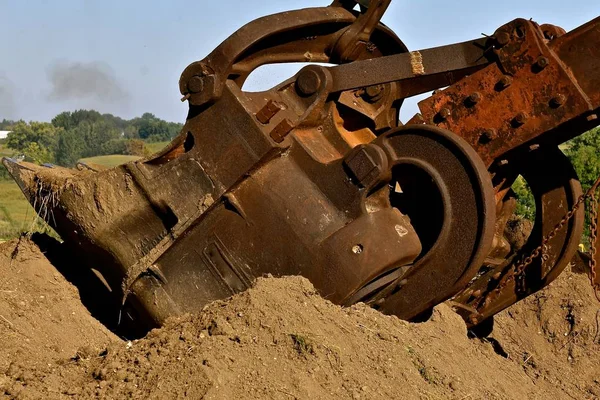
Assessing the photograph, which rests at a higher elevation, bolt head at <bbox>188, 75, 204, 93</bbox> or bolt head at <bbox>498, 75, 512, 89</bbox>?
bolt head at <bbox>188, 75, 204, 93</bbox>

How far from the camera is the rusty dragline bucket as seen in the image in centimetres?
503

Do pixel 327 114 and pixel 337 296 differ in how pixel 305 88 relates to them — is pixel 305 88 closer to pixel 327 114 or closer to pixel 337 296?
pixel 327 114

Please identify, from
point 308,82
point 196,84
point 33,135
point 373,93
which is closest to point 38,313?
point 196,84

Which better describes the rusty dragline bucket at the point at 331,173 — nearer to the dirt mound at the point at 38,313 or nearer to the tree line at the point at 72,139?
the dirt mound at the point at 38,313

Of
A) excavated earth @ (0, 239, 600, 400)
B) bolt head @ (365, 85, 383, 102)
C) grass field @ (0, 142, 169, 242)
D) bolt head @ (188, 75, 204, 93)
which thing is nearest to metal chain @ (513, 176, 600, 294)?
excavated earth @ (0, 239, 600, 400)

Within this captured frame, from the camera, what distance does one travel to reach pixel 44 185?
20.3ft

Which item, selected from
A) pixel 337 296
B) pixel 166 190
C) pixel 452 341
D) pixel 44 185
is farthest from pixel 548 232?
pixel 44 185

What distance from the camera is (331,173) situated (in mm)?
5242

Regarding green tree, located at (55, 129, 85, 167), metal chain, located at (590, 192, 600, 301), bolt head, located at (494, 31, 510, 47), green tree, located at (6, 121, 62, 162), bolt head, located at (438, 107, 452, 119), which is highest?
green tree, located at (6, 121, 62, 162)

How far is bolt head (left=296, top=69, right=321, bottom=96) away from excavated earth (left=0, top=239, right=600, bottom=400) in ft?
4.42

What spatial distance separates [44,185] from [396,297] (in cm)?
266

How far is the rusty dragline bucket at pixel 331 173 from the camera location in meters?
5.03

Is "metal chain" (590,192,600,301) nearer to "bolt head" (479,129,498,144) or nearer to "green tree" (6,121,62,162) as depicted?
"bolt head" (479,129,498,144)

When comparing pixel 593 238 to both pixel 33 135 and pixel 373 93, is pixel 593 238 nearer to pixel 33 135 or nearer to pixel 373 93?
pixel 373 93
